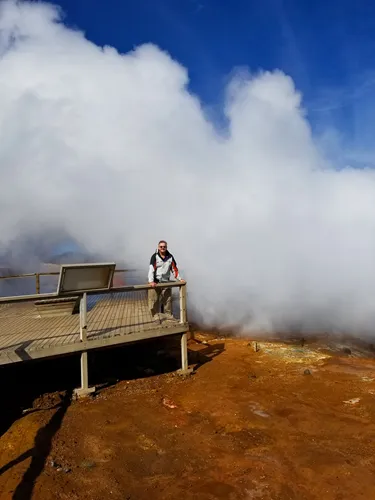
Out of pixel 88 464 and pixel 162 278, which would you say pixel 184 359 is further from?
pixel 88 464

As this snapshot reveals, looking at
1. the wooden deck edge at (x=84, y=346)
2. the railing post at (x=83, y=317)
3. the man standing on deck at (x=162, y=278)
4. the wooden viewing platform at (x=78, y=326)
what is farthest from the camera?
the man standing on deck at (x=162, y=278)

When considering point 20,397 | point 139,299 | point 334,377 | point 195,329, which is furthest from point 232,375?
point 195,329

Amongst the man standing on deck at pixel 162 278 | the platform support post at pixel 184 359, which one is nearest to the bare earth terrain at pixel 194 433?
the platform support post at pixel 184 359

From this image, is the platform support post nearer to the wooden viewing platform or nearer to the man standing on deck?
the wooden viewing platform

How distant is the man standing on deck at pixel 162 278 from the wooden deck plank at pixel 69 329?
1.34ft

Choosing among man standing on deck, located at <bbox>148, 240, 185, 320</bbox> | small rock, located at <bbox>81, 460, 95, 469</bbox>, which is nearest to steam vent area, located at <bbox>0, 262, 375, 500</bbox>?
small rock, located at <bbox>81, 460, 95, 469</bbox>

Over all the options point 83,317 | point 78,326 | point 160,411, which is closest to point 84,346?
point 83,317

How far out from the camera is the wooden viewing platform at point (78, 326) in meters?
7.04

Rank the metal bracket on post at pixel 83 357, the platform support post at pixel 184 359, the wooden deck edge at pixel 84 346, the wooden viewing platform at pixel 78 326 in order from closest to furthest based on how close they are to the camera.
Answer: the wooden deck edge at pixel 84 346
the wooden viewing platform at pixel 78 326
the metal bracket on post at pixel 83 357
the platform support post at pixel 184 359

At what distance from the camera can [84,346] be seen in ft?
24.4

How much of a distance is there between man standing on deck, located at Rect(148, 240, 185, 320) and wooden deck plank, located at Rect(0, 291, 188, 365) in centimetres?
41

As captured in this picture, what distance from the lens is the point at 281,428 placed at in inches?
240

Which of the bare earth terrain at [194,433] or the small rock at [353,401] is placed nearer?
the bare earth terrain at [194,433]

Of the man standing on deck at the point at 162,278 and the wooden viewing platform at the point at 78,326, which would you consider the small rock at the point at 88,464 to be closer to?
the wooden viewing platform at the point at 78,326
